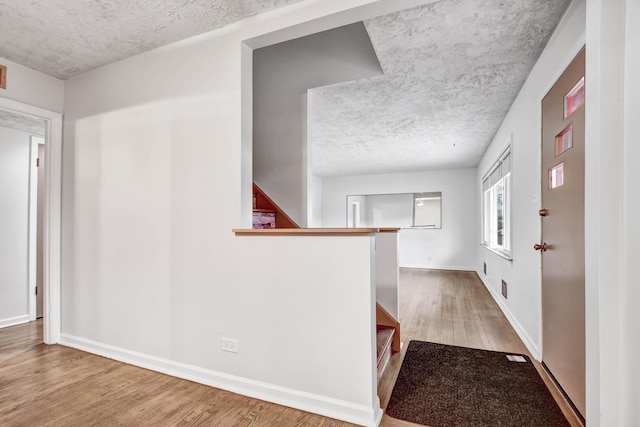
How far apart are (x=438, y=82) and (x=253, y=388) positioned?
293 cm

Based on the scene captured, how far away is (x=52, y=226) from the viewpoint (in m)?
2.78

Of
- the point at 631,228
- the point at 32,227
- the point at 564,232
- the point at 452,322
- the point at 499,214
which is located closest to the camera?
the point at 631,228

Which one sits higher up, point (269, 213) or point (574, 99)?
point (574, 99)

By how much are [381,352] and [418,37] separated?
224cm

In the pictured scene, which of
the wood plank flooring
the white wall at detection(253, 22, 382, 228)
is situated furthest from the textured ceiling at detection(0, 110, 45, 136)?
the wood plank flooring

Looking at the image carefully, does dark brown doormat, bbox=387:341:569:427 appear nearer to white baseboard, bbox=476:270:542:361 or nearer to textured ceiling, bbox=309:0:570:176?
white baseboard, bbox=476:270:542:361

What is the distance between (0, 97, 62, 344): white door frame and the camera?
2.78 metres

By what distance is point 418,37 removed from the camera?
2199mm

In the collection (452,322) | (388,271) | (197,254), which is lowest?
(452,322)

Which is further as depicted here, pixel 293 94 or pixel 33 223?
pixel 33 223

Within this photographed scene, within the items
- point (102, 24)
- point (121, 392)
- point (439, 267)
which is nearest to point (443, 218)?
point (439, 267)

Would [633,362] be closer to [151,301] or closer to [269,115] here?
[151,301]

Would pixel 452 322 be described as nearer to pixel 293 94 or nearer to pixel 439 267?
pixel 293 94

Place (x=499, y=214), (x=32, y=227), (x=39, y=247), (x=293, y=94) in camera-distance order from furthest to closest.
Result: (x=499, y=214) < (x=39, y=247) < (x=32, y=227) < (x=293, y=94)
